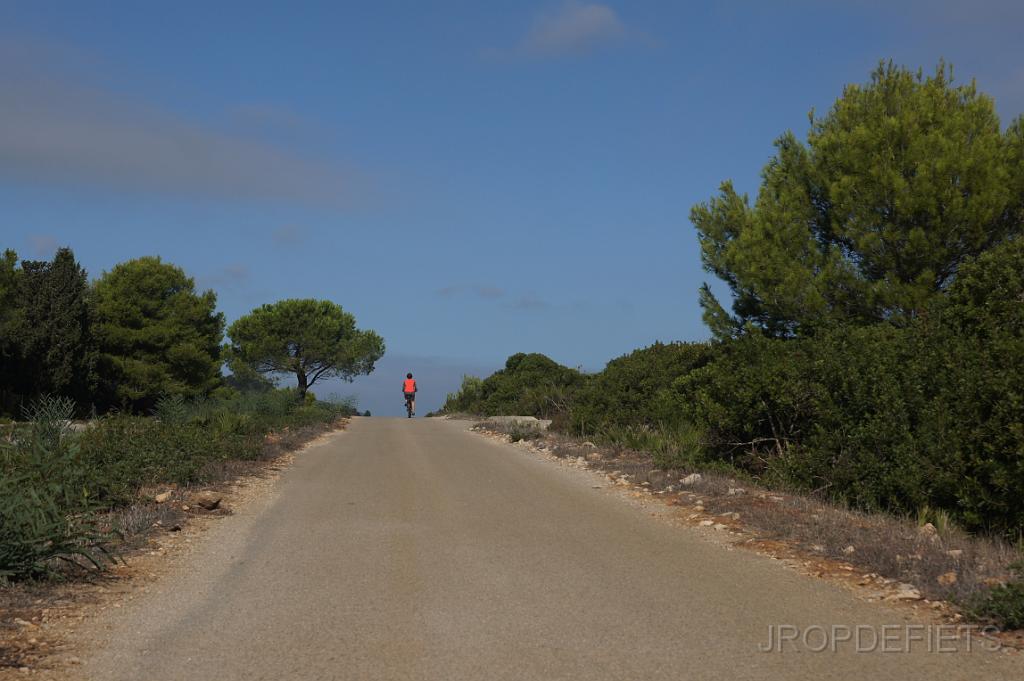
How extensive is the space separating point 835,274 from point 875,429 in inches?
283

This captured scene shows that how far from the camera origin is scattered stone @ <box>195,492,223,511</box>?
438 inches

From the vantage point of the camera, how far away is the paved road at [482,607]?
16.9 feet

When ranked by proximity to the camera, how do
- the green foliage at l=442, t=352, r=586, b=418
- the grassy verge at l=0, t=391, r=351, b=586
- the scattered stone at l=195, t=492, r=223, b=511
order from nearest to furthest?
the grassy verge at l=0, t=391, r=351, b=586
the scattered stone at l=195, t=492, r=223, b=511
the green foliage at l=442, t=352, r=586, b=418

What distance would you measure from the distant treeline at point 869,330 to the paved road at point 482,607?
10.8 ft

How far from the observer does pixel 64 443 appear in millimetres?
11359

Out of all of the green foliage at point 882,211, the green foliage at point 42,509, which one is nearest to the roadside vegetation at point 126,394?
the green foliage at point 42,509

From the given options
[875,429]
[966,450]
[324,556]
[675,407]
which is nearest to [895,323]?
[675,407]

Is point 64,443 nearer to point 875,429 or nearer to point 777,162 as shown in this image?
point 875,429

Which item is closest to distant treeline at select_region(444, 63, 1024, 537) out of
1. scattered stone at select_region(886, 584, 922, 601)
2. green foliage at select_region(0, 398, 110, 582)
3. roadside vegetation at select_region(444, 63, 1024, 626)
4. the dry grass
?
roadside vegetation at select_region(444, 63, 1024, 626)

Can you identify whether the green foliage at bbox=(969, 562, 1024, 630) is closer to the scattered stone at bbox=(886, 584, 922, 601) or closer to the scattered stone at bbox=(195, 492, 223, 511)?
the scattered stone at bbox=(886, 584, 922, 601)

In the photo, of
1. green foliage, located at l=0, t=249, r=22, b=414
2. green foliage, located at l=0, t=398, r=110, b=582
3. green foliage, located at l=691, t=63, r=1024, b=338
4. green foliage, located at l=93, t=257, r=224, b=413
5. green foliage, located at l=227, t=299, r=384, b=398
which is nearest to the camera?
green foliage, located at l=0, t=398, r=110, b=582

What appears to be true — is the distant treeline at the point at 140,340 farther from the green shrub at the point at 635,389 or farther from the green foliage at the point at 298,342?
the green shrub at the point at 635,389

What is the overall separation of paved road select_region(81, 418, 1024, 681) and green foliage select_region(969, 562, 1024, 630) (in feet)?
1.72

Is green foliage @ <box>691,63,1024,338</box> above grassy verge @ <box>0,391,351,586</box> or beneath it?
above
